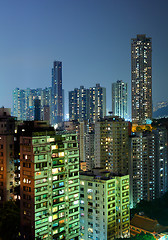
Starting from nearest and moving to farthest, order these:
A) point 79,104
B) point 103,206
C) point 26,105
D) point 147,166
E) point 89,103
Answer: point 103,206 < point 147,166 < point 89,103 < point 79,104 < point 26,105

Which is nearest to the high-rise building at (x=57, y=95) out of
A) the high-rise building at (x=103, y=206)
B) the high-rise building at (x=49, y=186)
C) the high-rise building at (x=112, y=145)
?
the high-rise building at (x=112, y=145)

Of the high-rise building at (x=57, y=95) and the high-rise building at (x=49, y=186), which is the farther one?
the high-rise building at (x=57, y=95)

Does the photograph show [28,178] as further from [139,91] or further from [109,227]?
[139,91]

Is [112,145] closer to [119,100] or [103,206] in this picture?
[103,206]

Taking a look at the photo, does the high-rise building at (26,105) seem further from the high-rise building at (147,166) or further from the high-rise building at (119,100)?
the high-rise building at (147,166)

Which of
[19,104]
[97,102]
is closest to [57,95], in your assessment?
[19,104]

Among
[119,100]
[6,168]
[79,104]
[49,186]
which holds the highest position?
[119,100]

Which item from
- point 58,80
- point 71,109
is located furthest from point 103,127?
point 58,80

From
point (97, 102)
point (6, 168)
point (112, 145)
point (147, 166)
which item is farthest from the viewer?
point (97, 102)
